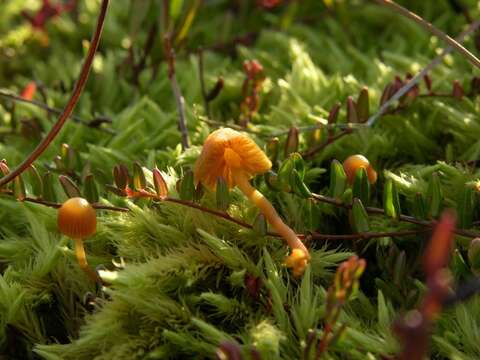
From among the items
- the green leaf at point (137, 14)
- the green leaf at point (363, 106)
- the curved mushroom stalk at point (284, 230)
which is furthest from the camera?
the green leaf at point (137, 14)

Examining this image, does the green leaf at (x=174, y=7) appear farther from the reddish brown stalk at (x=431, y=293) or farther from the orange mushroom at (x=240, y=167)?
the reddish brown stalk at (x=431, y=293)

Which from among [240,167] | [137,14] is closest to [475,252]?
[240,167]

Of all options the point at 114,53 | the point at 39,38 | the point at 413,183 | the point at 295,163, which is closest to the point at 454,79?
the point at 413,183

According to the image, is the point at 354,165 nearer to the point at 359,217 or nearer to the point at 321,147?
the point at 359,217

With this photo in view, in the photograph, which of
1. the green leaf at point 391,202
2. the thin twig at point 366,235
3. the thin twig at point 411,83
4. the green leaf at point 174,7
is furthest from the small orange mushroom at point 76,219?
the green leaf at point 174,7

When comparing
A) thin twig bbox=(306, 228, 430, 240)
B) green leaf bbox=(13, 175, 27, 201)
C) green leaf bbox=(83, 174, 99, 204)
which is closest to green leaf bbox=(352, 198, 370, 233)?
thin twig bbox=(306, 228, 430, 240)

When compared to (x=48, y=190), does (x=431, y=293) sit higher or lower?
higher

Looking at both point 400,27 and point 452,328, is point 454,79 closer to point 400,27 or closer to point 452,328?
point 400,27
